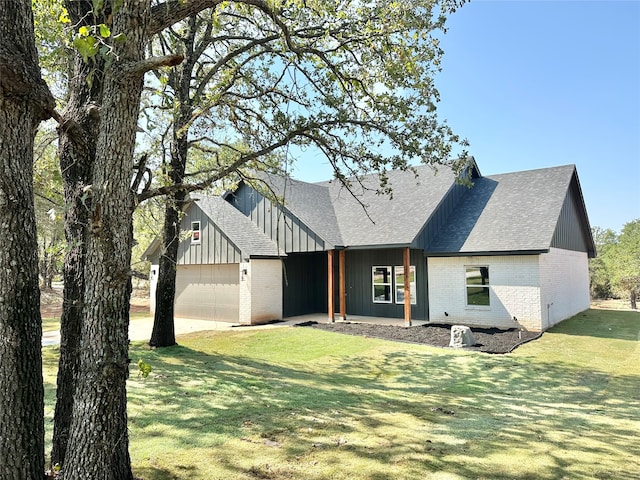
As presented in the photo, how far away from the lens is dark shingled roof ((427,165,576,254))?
1364cm

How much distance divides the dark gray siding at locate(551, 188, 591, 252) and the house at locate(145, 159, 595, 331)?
5cm

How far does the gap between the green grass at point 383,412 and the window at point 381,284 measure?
5383mm

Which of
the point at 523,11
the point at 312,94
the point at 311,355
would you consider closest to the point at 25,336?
the point at 312,94

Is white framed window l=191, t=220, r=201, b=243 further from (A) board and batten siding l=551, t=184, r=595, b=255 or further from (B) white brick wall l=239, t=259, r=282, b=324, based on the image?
(A) board and batten siding l=551, t=184, r=595, b=255

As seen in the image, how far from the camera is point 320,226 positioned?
16688mm

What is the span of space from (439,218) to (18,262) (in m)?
15.0

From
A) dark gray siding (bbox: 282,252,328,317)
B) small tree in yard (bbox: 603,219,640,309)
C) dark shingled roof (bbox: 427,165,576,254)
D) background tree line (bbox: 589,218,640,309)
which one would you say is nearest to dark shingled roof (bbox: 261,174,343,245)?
dark gray siding (bbox: 282,252,328,317)

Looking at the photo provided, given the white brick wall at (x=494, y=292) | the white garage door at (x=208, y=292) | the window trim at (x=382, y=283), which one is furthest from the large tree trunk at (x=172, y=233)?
the white brick wall at (x=494, y=292)

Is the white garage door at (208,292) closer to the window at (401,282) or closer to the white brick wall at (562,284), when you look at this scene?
the window at (401,282)

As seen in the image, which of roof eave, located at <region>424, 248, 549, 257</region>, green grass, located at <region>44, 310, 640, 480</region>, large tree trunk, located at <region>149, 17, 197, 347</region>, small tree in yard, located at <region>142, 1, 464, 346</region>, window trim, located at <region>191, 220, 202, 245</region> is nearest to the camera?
green grass, located at <region>44, 310, 640, 480</region>

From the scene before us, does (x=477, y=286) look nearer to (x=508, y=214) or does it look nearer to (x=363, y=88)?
(x=508, y=214)

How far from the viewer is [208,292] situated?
17734 mm

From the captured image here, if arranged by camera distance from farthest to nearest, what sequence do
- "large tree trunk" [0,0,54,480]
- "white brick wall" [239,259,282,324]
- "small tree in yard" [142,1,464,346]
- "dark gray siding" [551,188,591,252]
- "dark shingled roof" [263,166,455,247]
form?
1. "white brick wall" [239,259,282,324]
2. "dark shingled roof" [263,166,455,247]
3. "dark gray siding" [551,188,591,252]
4. "small tree in yard" [142,1,464,346]
5. "large tree trunk" [0,0,54,480]

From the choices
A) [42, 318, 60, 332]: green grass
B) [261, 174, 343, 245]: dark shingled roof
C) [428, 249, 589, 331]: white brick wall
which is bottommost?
[42, 318, 60, 332]: green grass
